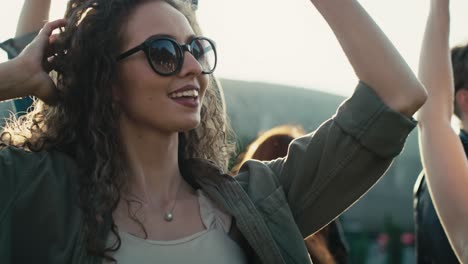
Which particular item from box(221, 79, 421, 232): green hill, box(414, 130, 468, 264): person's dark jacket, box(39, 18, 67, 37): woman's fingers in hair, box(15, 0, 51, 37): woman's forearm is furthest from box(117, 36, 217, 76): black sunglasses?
box(221, 79, 421, 232): green hill

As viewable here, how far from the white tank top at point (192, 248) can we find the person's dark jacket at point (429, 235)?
3.77ft

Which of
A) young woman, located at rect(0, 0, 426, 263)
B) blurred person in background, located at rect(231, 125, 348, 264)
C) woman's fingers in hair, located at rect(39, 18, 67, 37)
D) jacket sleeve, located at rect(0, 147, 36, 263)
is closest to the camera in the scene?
jacket sleeve, located at rect(0, 147, 36, 263)

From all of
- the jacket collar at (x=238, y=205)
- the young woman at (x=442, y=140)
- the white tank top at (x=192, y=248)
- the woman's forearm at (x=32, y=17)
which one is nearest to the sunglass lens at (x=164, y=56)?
the jacket collar at (x=238, y=205)

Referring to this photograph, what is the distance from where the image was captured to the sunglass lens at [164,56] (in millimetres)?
2871

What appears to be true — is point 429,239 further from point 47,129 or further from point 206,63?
point 47,129

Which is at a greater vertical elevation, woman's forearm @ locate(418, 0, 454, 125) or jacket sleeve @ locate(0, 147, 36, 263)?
woman's forearm @ locate(418, 0, 454, 125)

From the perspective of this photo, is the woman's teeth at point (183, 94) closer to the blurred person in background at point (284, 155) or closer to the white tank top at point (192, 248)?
the white tank top at point (192, 248)

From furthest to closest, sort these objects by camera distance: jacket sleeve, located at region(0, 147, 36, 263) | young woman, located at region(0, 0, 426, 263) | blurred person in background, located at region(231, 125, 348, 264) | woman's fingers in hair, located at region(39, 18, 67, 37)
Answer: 1. blurred person in background, located at region(231, 125, 348, 264)
2. woman's fingers in hair, located at region(39, 18, 67, 37)
3. young woman, located at region(0, 0, 426, 263)
4. jacket sleeve, located at region(0, 147, 36, 263)

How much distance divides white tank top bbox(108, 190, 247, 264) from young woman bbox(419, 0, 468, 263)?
0.78 meters

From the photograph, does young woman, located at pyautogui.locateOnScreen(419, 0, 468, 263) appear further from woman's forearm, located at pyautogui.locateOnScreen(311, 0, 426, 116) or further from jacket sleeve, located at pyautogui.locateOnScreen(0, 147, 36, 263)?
jacket sleeve, located at pyautogui.locateOnScreen(0, 147, 36, 263)

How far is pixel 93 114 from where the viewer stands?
3.05m

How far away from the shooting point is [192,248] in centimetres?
274

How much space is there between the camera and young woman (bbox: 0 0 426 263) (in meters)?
2.71

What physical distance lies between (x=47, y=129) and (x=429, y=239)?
1.74m
